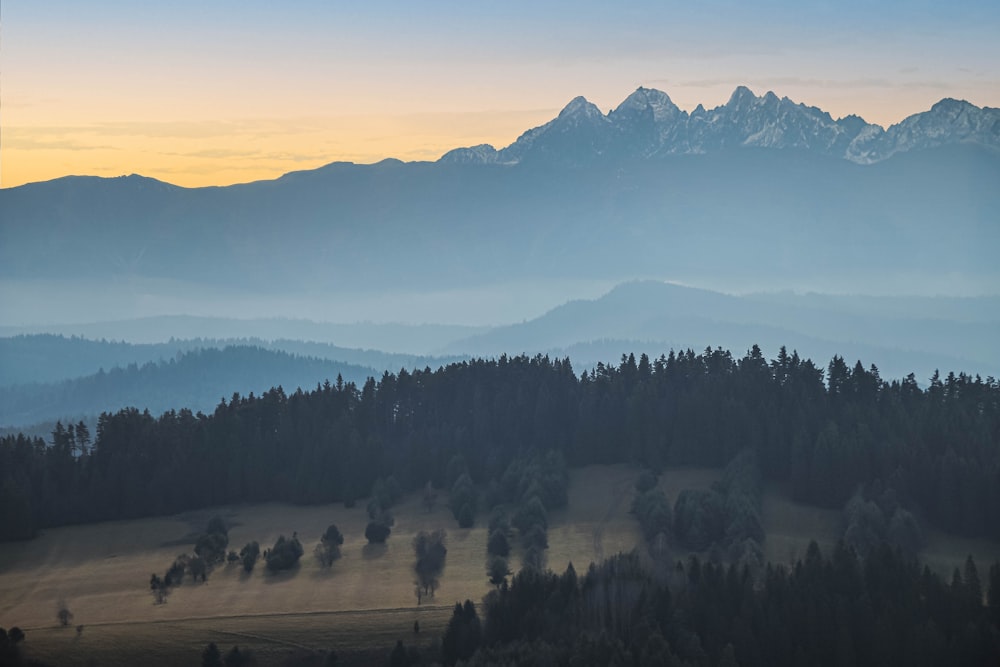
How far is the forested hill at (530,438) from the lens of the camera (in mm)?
130375

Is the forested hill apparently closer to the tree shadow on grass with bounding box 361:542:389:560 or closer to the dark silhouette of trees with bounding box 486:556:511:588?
the tree shadow on grass with bounding box 361:542:389:560

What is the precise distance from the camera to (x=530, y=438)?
498 ft

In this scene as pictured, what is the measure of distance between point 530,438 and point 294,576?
137ft

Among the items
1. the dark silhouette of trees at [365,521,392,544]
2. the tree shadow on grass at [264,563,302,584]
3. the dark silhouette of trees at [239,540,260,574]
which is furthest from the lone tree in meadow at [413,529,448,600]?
the dark silhouette of trees at [239,540,260,574]

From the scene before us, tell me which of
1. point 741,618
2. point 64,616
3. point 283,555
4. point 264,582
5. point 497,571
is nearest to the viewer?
point 741,618

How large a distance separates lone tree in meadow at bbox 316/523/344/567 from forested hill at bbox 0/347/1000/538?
1477cm

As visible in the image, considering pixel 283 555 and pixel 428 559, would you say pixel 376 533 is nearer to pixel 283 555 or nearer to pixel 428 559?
pixel 428 559

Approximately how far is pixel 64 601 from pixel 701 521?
50220mm

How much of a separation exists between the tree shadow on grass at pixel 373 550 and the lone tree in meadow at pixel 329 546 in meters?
2.19

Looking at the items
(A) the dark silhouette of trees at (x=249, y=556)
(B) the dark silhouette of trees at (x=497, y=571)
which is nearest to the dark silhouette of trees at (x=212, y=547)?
(A) the dark silhouette of trees at (x=249, y=556)

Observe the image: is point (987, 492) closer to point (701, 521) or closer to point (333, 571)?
point (701, 521)

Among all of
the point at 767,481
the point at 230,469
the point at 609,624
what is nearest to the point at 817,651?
the point at 609,624

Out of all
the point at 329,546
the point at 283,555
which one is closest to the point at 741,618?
the point at 329,546

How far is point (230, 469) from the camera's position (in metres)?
144
